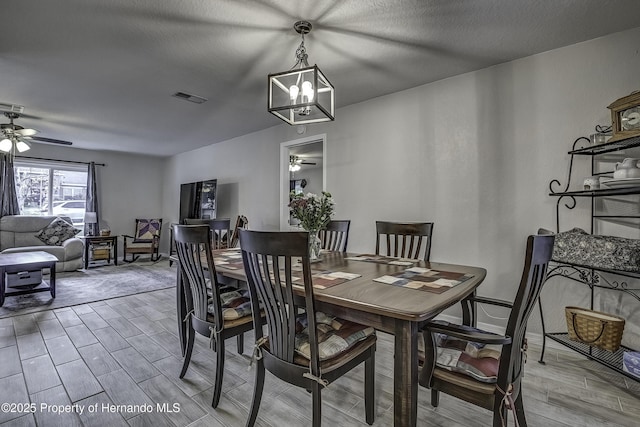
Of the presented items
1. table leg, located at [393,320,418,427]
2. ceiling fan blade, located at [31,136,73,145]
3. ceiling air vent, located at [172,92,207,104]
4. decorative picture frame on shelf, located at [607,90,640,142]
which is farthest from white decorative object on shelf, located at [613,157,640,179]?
ceiling fan blade, located at [31,136,73,145]

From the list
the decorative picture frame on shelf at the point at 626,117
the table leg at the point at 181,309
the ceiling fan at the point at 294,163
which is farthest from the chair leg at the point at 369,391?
the ceiling fan at the point at 294,163

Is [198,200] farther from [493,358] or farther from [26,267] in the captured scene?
[493,358]

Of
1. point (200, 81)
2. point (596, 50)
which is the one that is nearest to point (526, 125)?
point (596, 50)

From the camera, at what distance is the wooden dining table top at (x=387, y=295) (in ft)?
3.57

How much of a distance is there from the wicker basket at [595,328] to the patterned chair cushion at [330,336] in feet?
5.27

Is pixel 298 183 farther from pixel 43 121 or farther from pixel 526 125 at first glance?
pixel 526 125

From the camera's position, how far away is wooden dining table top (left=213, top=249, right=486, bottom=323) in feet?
3.57

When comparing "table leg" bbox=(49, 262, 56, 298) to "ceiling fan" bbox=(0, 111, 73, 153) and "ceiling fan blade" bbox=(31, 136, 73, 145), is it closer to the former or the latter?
"ceiling fan" bbox=(0, 111, 73, 153)

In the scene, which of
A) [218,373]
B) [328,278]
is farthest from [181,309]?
[328,278]

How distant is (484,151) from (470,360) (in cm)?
212

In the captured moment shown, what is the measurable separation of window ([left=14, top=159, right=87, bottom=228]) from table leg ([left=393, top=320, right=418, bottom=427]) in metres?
7.71

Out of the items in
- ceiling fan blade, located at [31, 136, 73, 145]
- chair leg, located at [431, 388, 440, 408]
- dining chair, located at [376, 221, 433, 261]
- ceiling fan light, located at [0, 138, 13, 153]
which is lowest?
chair leg, located at [431, 388, 440, 408]

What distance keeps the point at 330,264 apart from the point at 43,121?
5142mm

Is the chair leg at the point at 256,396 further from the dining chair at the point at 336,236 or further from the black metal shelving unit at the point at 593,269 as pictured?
the black metal shelving unit at the point at 593,269
